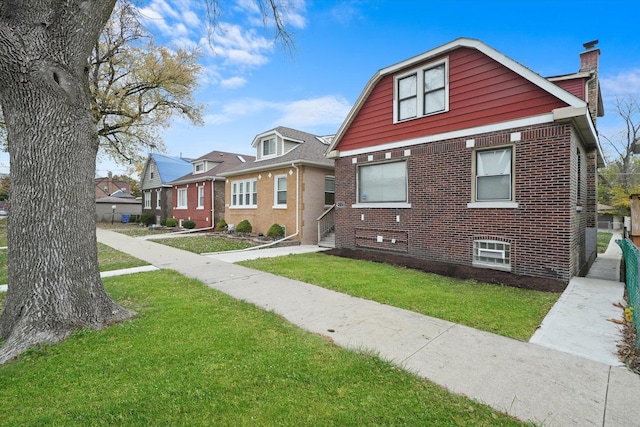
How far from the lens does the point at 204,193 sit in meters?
21.5

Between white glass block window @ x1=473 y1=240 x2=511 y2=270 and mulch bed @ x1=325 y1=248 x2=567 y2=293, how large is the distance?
9.2 inches

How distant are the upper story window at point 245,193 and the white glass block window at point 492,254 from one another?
461 inches

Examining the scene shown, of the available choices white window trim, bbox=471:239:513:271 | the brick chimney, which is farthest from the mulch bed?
the brick chimney

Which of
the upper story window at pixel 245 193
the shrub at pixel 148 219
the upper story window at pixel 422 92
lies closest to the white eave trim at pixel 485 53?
the upper story window at pixel 422 92

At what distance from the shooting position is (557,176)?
22.4ft

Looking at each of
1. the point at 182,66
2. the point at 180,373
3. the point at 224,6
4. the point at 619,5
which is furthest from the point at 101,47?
the point at 619,5

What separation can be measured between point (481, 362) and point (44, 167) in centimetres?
565

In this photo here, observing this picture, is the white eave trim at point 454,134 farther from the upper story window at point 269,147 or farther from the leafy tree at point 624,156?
the leafy tree at point 624,156

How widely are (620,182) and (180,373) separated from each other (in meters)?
48.3

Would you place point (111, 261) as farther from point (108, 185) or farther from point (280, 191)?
point (108, 185)

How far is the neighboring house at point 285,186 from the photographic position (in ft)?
46.1

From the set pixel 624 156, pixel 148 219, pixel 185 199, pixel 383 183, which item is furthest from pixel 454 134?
pixel 624 156

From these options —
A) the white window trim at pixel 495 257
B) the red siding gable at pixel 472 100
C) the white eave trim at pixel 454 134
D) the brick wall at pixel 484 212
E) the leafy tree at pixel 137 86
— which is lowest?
the white window trim at pixel 495 257

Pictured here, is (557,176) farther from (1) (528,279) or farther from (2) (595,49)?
(2) (595,49)
